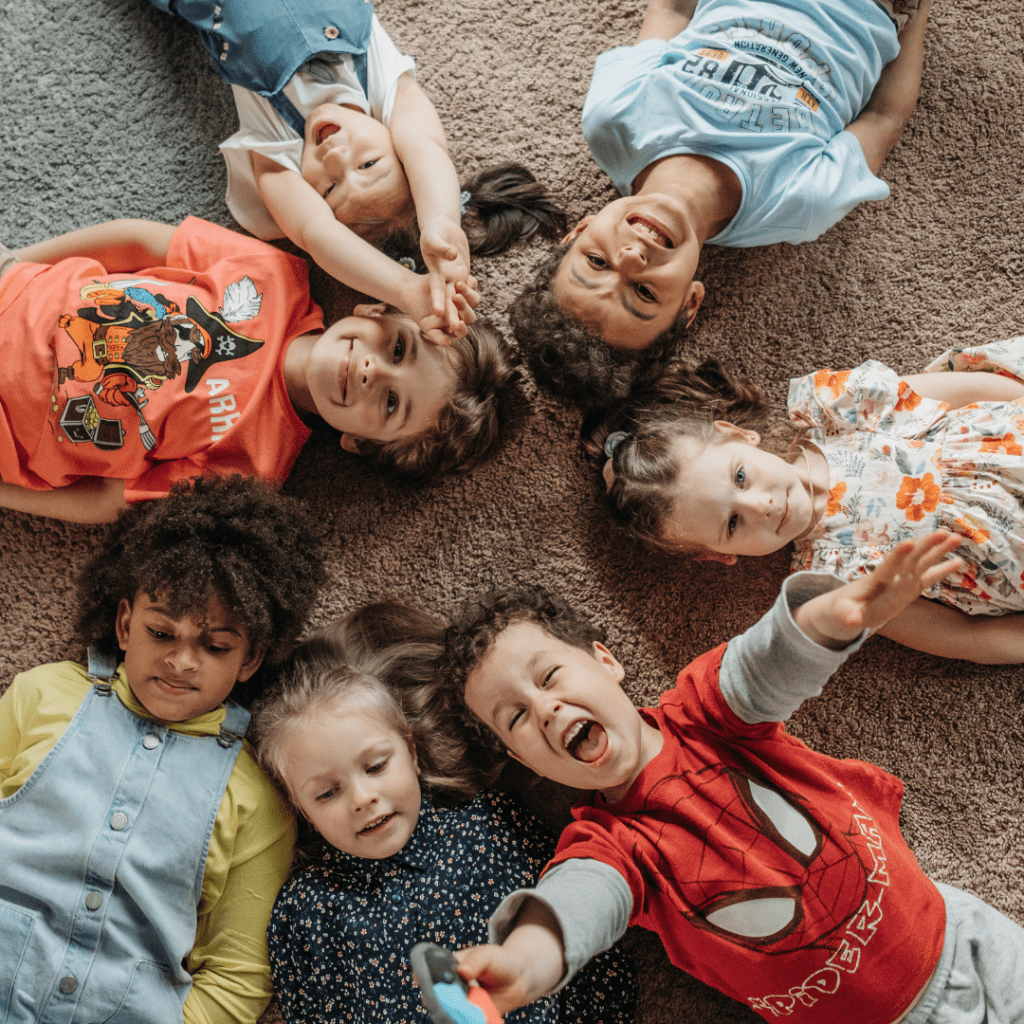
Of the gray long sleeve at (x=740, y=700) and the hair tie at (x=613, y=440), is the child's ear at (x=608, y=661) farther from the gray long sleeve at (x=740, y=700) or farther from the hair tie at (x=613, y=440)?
the hair tie at (x=613, y=440)

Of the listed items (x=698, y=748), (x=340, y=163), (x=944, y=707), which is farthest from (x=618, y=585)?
(x=340, y=163)

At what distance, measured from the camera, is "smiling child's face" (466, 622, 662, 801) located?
3.34 feet

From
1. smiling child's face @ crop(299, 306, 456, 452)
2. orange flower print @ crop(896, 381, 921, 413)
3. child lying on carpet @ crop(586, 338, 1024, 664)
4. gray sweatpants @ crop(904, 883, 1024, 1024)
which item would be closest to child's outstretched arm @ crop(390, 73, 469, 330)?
smiling child's face @ crop(299, 306, 456, 452)

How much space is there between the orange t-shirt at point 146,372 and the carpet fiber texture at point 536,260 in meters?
0.14

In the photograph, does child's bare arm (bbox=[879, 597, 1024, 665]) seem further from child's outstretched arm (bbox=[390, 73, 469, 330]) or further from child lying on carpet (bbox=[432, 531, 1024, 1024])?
child's outstretched arm (bbox=[390, 73, 469, 330])

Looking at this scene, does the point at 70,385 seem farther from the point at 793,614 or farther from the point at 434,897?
the point at 793,614

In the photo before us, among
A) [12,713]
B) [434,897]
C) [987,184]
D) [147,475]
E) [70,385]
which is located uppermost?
[987,184]

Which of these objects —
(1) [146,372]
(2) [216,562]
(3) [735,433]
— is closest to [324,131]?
(1) [146,372]

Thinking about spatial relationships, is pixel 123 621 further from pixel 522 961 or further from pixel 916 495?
pixel 916 495

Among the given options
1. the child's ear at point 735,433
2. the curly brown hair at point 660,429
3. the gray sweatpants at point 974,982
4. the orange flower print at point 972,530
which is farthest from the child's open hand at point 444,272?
the gray sweatpants at point 974,982

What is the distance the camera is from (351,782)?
110 cm

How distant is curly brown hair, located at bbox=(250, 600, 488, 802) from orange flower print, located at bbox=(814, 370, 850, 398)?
0.72m

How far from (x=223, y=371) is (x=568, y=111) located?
744 millimetres

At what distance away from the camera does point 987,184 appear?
133 centimetres
